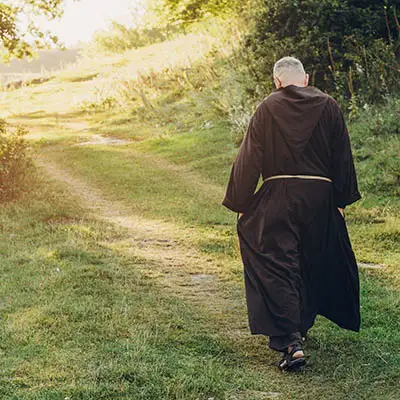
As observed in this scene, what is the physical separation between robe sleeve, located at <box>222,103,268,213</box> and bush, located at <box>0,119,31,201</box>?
6.67 metres

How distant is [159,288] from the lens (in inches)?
262

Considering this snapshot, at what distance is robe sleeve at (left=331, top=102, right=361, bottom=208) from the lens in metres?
4.94

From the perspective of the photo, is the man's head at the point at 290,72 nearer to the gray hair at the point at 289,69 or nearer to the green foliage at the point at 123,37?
the gray hair at the point at 289,69

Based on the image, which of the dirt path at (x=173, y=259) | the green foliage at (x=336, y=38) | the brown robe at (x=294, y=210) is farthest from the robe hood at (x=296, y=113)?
the green foliage at (x=336, y=38)

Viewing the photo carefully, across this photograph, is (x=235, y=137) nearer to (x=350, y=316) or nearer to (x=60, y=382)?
(x=350, y=316)

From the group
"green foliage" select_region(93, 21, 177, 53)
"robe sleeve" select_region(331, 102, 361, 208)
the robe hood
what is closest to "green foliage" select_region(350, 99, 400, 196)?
"robe sleeve" select_region(331, 102, 361, 208)

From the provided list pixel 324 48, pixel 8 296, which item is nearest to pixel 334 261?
pixel 8 296

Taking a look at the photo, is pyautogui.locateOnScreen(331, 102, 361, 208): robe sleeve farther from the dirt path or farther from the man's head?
the dirt path

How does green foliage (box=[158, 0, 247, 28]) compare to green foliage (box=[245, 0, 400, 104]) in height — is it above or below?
above

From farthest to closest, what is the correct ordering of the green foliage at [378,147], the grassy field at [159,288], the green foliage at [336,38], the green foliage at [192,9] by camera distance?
the green foliage at [192,9] < the green foliage at [336,38] < the green foliage at [378,147] < the grassy field at [159,288]

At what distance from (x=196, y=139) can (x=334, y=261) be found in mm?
11699

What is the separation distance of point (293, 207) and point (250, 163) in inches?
17.3

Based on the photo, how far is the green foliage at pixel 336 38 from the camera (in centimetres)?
1339

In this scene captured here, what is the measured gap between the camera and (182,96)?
22094mm
